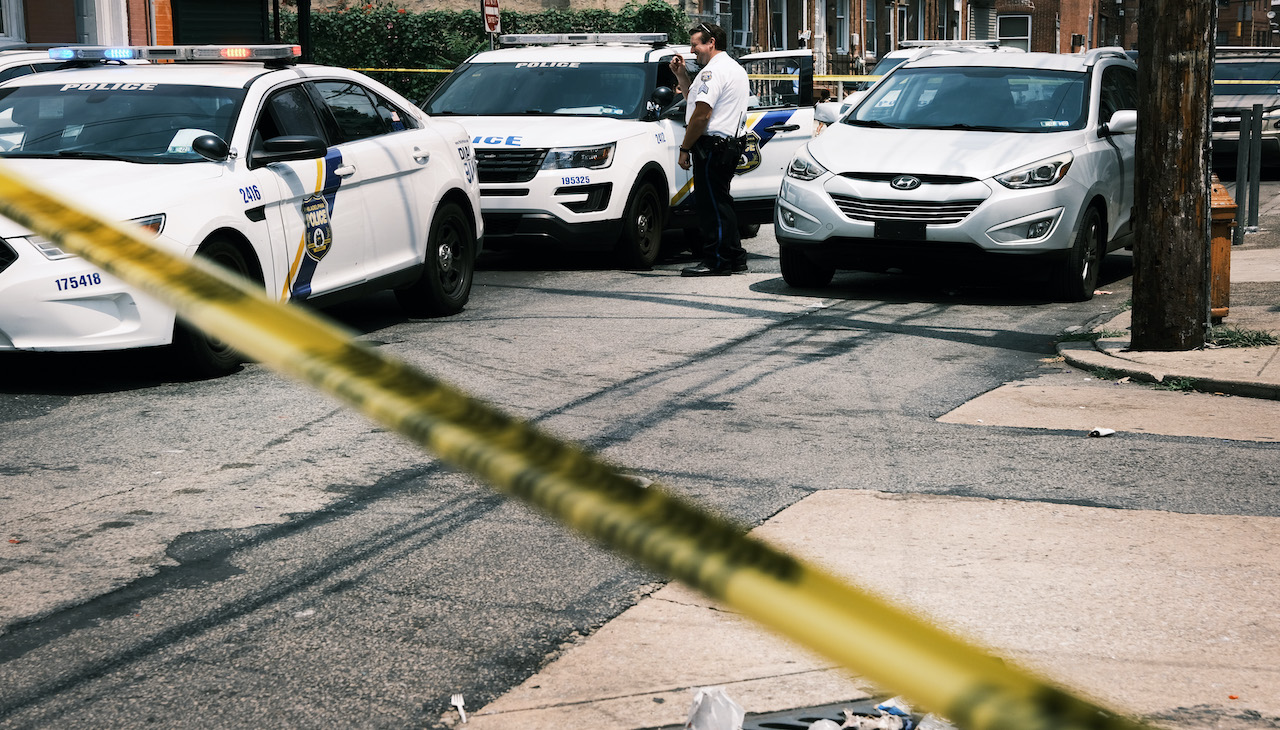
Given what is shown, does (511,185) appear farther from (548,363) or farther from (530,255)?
(548,363)

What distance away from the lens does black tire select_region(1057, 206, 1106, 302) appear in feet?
32.3

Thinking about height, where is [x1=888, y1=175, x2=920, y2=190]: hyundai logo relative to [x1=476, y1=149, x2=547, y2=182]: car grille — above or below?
below

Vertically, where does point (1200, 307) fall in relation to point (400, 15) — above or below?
below

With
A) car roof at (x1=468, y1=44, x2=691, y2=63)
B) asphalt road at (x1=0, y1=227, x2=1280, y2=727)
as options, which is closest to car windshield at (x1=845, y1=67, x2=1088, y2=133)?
asphalt road at (x1=0, y1=227, x2=1280, y2=727)

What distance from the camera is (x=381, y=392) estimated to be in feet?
3.63

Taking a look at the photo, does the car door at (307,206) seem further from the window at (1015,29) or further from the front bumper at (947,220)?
the window at (1015,29)

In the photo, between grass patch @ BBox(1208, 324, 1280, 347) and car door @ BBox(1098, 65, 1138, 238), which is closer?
grass patch @ BBox(1208, 324, 1280, 347)

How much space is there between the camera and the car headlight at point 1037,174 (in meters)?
9.58

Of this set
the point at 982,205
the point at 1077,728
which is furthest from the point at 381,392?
the point at 982,205

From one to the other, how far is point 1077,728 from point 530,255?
1209 centimetres

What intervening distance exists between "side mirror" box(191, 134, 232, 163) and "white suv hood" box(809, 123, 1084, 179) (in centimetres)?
453

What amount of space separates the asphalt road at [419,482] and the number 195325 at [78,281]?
0.56 metres

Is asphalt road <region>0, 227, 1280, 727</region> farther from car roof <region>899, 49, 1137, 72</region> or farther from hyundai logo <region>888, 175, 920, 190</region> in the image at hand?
car roof <region>899, 49, 1137, 72</region>

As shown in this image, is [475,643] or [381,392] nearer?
[381,392]
